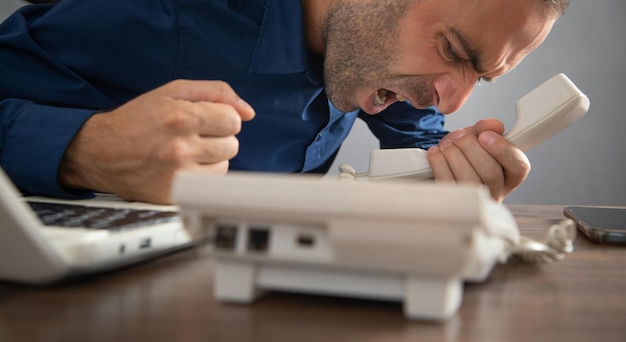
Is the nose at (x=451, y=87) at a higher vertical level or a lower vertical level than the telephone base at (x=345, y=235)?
higher

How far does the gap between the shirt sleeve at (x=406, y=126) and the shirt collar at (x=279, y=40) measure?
0.54m

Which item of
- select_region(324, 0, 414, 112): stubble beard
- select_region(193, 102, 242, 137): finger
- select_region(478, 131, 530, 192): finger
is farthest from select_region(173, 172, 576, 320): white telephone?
select_region(324, 0, 414, 112): stubble beard

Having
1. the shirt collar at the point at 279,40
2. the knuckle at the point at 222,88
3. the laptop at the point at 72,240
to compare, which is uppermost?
the shirt collar at the point at 279,40

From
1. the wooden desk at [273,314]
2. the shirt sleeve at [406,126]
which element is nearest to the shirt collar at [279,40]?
the shirt sleeve at [406,126]

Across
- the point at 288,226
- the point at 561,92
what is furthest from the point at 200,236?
the point at 561,92

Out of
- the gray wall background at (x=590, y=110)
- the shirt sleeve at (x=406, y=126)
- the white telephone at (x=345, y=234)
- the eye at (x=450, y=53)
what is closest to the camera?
the white telephone at (x=345, y=234)

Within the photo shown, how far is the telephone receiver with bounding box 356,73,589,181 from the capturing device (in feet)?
2.99

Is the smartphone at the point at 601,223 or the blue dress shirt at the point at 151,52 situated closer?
the smartphone at the point at 601,223

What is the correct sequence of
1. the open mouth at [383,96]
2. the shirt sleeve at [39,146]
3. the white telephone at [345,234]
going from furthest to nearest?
the open mouth at [383,96] → the shirt sleeve at [39,146] → the white telephone at [345,234]

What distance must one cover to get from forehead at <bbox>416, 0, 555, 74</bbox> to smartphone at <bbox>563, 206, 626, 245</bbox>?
0.97ft

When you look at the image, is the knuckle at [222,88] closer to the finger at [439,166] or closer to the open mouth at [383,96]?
the finger at [439,166]

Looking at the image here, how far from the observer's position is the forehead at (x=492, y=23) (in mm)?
955

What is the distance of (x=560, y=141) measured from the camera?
7.86ft

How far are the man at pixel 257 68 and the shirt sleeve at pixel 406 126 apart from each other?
29cm
